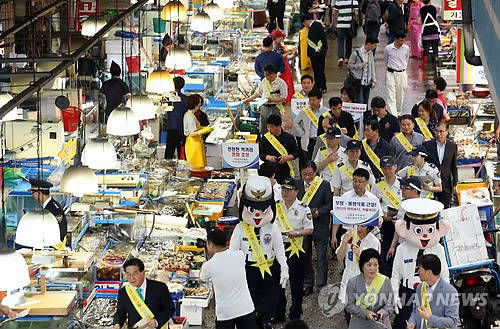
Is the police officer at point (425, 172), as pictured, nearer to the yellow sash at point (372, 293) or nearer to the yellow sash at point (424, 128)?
the yellow sash at point (424, 128)

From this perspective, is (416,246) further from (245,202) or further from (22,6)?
(22,6)

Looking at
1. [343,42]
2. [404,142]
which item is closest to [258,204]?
[404,142]

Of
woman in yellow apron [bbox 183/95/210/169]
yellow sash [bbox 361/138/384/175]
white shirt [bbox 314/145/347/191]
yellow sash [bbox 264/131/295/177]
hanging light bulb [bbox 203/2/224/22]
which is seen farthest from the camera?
hanging light bulb [bbox 203/2/224/22]

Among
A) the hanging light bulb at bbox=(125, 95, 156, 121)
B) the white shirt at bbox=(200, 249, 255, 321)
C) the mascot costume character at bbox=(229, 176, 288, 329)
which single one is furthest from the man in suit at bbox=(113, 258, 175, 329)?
the hanging light bulb at bbox=(125, 95, 156, 121)

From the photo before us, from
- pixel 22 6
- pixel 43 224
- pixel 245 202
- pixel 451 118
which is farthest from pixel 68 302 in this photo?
pixel 22 6

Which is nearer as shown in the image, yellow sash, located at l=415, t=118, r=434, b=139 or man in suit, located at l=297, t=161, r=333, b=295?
man in suit, located at l=297, t=161, r=333, b=295

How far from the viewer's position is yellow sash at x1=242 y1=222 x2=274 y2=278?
12.2m

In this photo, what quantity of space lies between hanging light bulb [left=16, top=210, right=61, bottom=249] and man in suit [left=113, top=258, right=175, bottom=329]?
704mm

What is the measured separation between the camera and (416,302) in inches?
426

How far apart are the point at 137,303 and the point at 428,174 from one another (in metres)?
4.68

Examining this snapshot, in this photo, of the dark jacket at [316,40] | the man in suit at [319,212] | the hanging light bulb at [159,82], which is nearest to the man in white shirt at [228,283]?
the man in suit at [319,212]

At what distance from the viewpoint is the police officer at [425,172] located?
14.1 m

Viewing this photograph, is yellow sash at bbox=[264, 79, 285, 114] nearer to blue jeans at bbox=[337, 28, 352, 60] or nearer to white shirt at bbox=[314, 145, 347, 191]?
white shirt at bbox=[314, 145, 347, 191]

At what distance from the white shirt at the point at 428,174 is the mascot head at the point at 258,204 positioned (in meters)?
2.54
